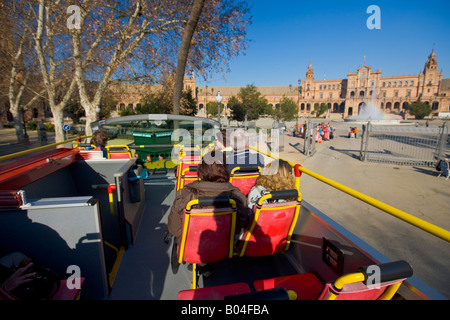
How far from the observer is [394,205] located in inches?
278

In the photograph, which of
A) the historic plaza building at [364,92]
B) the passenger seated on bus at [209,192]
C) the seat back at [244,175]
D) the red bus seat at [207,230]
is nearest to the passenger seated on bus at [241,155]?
the seat back at [244,175]

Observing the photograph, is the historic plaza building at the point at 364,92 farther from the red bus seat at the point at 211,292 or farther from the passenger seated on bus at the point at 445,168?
the red bus seat at the point at 211,292

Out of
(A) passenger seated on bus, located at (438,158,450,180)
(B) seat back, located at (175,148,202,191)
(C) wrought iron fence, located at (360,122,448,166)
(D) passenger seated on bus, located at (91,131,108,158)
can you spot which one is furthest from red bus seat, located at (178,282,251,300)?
(A) passenger seated on bus, located at (438,158,450,180)

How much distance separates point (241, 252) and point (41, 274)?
1.79 metres

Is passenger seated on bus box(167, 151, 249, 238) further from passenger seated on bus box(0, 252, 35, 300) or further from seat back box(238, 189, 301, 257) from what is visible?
passenger seated on bus box(0, 252, 35, 300)

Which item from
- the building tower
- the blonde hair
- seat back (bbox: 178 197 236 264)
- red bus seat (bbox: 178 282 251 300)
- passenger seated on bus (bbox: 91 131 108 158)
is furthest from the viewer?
the building tower

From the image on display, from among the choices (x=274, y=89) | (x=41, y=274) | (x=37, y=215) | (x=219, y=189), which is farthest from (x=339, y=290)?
(x=274, y=89)

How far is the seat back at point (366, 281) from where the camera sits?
114 cm

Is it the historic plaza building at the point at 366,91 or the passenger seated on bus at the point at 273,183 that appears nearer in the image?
the passenger seated on bus at the point at 273,183

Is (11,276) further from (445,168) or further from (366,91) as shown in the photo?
(366,91)

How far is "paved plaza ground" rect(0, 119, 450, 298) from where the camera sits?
4.43m

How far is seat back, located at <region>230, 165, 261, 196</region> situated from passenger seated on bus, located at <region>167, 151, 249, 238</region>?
931mm

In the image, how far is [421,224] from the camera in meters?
1.33
